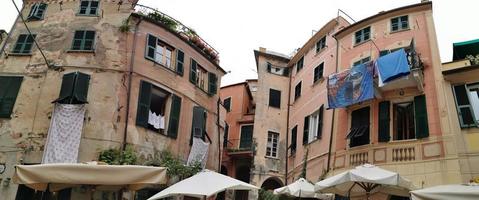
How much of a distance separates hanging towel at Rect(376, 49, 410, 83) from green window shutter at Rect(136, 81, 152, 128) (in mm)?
10019

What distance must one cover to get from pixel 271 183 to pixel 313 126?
6.44m

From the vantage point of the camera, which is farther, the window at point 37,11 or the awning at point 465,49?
the window at point 37,11

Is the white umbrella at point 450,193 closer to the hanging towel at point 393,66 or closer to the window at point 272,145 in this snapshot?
the hanging towel at point 393,66

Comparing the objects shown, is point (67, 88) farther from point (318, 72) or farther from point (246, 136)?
point (246, 136)

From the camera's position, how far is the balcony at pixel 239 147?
29578 millimetres

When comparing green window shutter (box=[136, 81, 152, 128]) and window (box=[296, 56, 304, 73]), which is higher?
window (box=[296, 56, 304, 73])

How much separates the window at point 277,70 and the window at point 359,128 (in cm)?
→ 1072

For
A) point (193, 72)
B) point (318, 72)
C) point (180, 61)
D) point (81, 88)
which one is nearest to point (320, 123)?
point (318, 72)

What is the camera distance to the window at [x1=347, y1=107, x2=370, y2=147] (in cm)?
1836

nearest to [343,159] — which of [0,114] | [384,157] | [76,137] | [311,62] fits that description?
[384,157]

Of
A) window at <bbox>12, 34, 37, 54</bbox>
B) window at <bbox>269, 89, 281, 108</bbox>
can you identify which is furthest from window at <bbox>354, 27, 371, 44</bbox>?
window at <bbox>12, 34, 37, 54</bbox>

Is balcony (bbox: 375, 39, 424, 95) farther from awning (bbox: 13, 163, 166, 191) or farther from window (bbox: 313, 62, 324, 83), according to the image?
awning (bbox: 13, 163, 166, 191)

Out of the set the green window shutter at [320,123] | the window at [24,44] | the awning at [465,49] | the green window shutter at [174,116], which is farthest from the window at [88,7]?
the awning at [465,49]

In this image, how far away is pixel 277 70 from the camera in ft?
97.9
